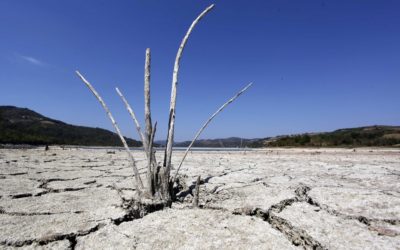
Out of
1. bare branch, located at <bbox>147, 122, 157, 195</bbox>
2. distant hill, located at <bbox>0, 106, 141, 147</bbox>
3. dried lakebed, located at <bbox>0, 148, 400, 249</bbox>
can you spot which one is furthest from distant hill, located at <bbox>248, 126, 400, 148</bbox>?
distant hill, located at <bbox>0, 106, 141, 147</bbox>

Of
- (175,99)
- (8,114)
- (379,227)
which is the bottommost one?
(379,227)

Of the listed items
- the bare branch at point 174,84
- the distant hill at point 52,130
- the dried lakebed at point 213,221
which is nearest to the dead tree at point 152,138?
the bare branch at point 174,84

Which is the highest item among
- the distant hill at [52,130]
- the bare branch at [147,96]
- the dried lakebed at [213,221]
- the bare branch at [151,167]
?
the distant hill at [52,130]

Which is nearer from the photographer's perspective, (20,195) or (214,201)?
(214,201)

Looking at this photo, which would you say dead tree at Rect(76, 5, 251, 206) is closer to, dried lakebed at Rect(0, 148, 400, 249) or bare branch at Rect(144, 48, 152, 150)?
bare branch at Rect(144, 48, 152, 150)

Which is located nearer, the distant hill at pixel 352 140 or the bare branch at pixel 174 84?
the bare branch at pixel 174 84

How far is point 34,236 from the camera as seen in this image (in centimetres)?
113

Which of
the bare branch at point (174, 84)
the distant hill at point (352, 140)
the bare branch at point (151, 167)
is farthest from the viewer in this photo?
the distant hill at point (352, 140)

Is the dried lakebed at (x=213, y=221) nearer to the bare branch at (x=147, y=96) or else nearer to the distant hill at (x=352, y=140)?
the bare branch at (x=147, y=96)

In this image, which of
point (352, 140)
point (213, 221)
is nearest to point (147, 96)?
point (213, 221)

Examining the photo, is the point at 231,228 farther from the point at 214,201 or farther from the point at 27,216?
the point at 27,216

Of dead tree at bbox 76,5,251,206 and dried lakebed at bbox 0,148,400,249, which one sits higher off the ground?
dead tree at bbox 76,5,251,206

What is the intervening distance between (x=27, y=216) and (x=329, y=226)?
148cm

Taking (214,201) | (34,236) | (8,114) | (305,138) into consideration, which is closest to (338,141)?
(305,138)
